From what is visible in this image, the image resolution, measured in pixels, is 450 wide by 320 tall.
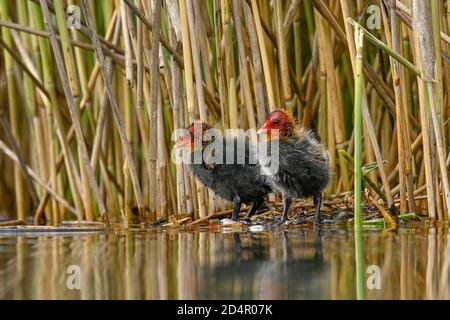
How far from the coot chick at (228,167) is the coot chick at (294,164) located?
0.29 meters

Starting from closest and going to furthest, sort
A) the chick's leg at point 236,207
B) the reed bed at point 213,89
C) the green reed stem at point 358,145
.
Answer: the green reed stem at point 358,145
the reed bed at point 213,89
the chick's leg at point 236,207

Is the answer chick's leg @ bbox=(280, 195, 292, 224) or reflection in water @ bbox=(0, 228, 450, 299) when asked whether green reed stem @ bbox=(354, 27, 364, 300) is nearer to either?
reflection in water @ bbox=(0, 228, 450, 299)

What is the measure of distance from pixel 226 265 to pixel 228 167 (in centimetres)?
196

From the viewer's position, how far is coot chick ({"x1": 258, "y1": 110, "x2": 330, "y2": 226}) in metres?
4.89

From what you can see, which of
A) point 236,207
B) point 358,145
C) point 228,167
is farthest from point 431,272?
point 228,167

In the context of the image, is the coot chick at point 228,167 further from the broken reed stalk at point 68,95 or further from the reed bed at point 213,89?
the broken reed stalk at point 68,95

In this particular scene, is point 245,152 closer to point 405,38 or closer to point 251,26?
point 251,26

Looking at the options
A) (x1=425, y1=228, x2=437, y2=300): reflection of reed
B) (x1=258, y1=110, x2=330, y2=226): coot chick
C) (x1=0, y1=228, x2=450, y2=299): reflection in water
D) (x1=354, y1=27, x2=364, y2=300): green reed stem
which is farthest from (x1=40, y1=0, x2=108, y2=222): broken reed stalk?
(x1=425, y1=228, x2=437, y2=300): reflection of reed

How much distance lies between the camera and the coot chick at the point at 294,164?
4.89 meters

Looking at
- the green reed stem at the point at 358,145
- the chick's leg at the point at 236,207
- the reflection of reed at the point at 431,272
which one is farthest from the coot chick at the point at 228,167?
the reflection of reed at the point at 431,272

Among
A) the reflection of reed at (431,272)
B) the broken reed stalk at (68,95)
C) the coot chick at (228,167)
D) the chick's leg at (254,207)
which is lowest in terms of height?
the reflection of reed at (431,272)

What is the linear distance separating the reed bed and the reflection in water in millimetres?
782

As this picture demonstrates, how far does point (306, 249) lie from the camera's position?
3.76m
